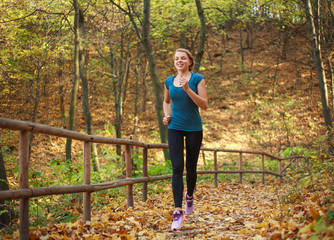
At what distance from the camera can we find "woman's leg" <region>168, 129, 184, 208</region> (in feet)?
14.0

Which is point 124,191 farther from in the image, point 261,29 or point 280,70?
point 261,29

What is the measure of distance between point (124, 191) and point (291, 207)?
4.49m

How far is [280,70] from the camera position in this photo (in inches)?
999

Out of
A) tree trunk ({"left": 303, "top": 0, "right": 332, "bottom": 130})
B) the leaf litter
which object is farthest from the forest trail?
tree trunk ({"left": 303, "top": 0, "right": 332, "bottom": 130})

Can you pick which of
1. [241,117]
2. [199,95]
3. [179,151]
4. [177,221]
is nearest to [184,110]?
[199,95]

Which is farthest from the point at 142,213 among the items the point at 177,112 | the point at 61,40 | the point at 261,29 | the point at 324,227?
the point at 261,29

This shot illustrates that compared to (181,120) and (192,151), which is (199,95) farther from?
(192,151)

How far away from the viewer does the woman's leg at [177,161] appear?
14.0 feet

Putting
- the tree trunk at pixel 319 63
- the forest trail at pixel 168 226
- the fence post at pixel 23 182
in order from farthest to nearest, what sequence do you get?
the tree trunk at pixel 319 63 < the forest trail at pixel 168 226 < the fence post at pixel 23 182

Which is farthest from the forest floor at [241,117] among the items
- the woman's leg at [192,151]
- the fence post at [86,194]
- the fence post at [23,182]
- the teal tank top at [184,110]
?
the fence post at [23,182]

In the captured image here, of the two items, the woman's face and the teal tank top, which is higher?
the woman's face

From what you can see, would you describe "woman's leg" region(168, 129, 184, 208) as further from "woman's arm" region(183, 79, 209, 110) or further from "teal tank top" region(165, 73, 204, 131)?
"woman's arm" region(183, 79, 209, 110)

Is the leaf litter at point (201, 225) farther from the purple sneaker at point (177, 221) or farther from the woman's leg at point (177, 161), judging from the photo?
the woman's leg at point (177, 161)

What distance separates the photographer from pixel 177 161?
4285mm
